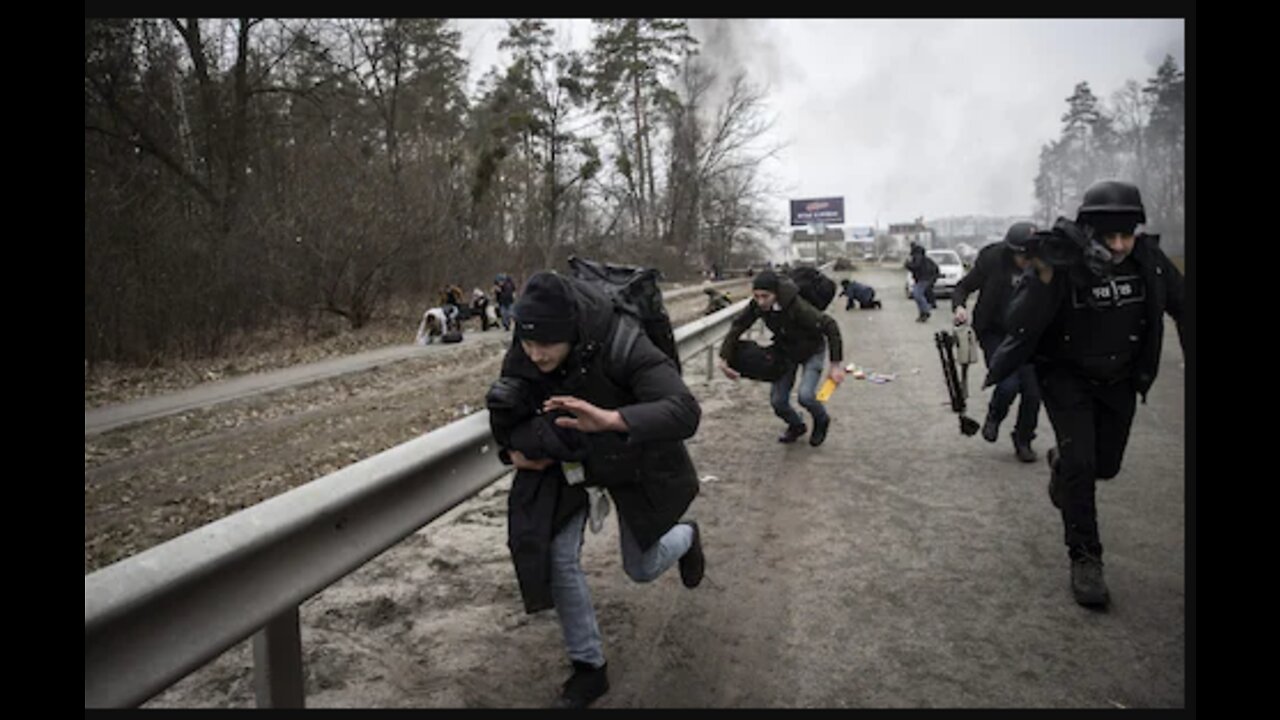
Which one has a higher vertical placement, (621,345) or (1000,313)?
(1000,313)

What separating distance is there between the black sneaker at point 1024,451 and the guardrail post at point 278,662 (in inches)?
218

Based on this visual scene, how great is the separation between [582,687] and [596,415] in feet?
3.22

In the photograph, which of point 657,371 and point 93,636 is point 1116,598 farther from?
point 93,636

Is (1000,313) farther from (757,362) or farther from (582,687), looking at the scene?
(582,687)

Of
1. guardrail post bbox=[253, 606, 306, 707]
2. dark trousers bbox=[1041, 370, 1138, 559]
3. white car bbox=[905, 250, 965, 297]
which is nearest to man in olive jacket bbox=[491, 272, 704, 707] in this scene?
guardrail post bbox=[253, 606, 306, 707]

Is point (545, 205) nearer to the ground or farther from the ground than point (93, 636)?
farther from the ground

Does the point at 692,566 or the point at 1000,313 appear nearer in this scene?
the point at 692,566

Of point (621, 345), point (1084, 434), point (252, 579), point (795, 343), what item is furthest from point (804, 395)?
point (252, 579)

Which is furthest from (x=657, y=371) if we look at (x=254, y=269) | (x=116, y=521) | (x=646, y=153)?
→ (x=646, y=153)

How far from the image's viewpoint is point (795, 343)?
7.43 metres

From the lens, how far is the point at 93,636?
5.95 ft

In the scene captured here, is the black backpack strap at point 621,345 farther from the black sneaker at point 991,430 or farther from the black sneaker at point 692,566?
the black sneaker at point 991,430

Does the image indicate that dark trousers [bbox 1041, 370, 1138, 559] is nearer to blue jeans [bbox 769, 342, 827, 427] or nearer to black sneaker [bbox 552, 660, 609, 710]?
black sneaker [bbox 552, 660, 609, 710]
